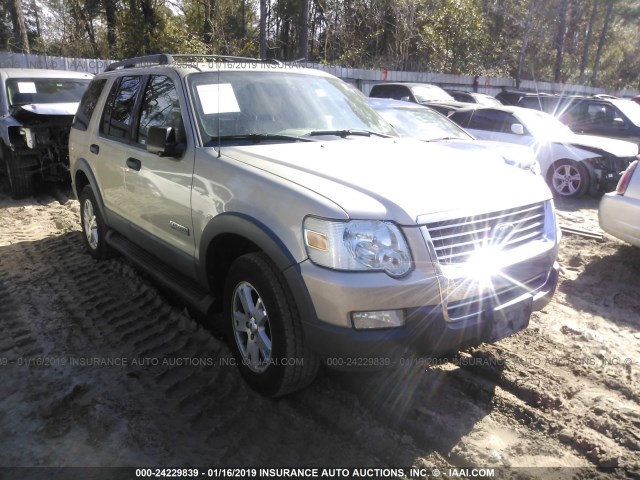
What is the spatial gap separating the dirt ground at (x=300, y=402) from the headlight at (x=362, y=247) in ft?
3.11

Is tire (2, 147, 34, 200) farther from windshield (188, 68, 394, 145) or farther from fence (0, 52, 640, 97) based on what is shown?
windshield (188, 68, 394, 145)

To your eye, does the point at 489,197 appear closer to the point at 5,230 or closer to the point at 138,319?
the point at 138,319

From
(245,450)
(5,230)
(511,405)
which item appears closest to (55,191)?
(5,230)

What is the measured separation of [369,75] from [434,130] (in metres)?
12.6

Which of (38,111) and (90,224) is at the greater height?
(38,111)

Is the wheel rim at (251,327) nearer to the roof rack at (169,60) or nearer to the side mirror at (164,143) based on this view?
the side mirror at (164,143)

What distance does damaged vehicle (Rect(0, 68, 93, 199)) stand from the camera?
26.1ft

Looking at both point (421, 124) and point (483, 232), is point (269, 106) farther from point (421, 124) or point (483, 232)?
point (421, 124)

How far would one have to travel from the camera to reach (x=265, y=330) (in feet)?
9.70

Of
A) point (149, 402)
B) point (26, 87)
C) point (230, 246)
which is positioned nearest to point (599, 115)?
point (230, 246)

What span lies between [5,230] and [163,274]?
12.7 ft

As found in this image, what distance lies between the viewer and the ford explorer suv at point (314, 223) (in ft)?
8.20

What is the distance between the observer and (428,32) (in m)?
23.8

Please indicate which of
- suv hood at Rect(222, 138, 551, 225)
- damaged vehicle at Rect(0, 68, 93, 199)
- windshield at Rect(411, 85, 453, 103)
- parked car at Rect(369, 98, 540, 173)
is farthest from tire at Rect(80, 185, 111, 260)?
windshield at Rect(411, 85, 453, 103)
